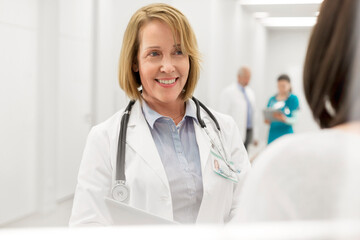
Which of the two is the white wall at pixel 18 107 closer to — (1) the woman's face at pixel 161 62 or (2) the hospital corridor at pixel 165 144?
(2) the hospital corridor at pixel 165 144

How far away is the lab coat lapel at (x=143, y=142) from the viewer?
3.20ft

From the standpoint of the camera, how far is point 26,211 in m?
2.76

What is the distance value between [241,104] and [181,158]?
10.5 ft

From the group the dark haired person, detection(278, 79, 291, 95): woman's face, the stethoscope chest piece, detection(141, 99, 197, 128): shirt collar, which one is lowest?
detection(278, 79, 291, 95): woman's face

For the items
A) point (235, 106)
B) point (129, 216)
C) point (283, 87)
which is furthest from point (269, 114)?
point (129, 216)

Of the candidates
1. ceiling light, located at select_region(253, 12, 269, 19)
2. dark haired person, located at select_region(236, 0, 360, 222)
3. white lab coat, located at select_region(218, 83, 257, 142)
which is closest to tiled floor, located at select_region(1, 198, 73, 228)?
white lab coat, located at select_region(218, 83, 257, 142)

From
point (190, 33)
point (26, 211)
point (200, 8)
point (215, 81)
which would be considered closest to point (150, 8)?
point (190, 33)

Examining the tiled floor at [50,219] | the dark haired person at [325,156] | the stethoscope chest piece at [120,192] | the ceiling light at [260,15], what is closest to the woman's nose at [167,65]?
the stethoscope chest piece at [120,192]

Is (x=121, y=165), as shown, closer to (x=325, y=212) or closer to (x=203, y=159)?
(x=203, y=159)

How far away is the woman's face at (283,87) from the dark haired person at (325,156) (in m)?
3.15

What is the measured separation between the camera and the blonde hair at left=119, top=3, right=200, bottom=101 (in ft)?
3.28

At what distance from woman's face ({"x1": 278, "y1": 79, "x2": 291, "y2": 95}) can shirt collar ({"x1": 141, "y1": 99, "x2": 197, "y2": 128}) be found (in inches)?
101

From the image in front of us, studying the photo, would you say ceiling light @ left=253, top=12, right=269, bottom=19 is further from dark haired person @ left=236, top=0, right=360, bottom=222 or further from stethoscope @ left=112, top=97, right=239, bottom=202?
dark haired person @ left=236, top=0, right=360, bottom=222

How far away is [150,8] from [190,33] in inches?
4.2
